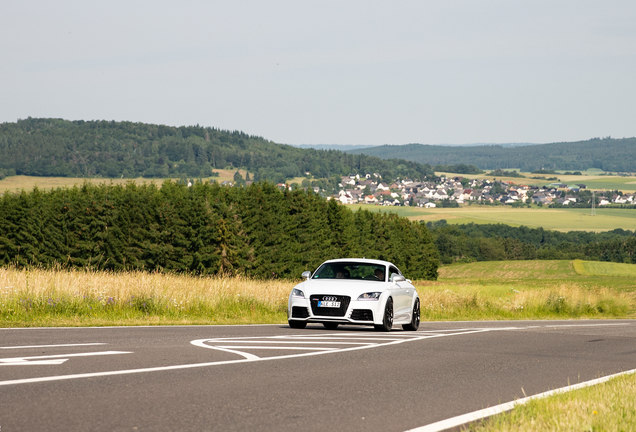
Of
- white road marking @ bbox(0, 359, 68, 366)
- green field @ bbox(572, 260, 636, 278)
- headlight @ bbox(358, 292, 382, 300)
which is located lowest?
green field @ bbox(572, 260, 636, 278)

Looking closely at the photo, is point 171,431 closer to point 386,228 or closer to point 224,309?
point 224,309

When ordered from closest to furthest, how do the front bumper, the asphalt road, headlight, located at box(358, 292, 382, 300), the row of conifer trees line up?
the asphalt road → the front bumper → headlight, located at box(358, 292, 382, 300) → the row of conifer trees

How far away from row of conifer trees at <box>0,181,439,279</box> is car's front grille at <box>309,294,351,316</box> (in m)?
54.1

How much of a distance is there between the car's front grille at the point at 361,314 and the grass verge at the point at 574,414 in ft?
22.9

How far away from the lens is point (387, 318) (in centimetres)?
1521

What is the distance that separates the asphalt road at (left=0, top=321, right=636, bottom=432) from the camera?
607 cm

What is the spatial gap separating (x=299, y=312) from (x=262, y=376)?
6.65 meters

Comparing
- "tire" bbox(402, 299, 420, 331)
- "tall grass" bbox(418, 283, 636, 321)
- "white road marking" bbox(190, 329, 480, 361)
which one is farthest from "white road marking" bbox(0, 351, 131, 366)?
"tall grass" bbox(418, 283, 636, 321)

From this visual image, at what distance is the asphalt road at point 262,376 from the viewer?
6066mm

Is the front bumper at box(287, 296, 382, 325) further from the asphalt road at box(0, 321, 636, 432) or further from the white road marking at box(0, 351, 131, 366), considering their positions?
the white road marking at box(0, 351, 131, 366)

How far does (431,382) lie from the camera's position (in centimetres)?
853

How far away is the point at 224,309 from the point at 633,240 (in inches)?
6145

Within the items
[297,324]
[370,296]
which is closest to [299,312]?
[297,324]

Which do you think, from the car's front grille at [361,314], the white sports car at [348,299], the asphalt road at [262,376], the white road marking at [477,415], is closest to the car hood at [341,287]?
the white sports car at [348,299]
